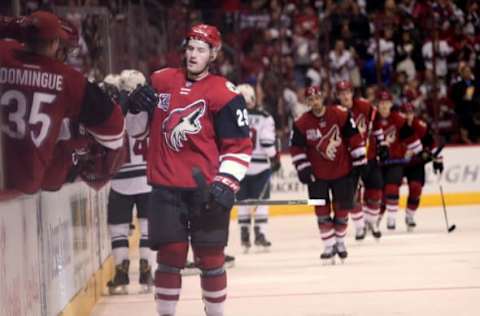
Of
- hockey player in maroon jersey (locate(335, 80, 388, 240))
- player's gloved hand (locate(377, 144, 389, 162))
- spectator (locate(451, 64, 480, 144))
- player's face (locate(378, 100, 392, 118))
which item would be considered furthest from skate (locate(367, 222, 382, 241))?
spectator (locate(451, 64, 480, 144))

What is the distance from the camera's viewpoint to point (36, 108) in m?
4.93

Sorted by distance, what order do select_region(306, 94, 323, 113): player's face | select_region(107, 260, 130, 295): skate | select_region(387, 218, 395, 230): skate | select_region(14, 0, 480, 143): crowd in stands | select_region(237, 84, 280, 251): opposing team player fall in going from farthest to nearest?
select_region(14, 0, 480, 143): crowd in stands < select_region(387, 218, 395, 230): skate < select_region(237, 84, 280, 251): opposing team player < select_region(306, 94, 323, 113): player's face < select_region(107, 260, 130, 295): skate

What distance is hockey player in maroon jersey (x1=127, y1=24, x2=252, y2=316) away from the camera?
6246mm

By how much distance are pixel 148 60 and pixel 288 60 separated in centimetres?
407

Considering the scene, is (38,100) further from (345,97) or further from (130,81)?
(345,97)

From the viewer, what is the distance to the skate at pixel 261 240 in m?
12.4

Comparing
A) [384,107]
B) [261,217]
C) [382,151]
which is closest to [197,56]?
[261,217]

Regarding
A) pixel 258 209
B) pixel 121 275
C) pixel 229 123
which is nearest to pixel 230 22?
pixel 258 209

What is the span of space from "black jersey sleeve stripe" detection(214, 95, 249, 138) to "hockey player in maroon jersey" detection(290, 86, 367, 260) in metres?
4.33

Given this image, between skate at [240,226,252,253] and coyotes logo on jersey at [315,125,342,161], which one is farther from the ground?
coyotes logo on jersey at [315,125,342,161]

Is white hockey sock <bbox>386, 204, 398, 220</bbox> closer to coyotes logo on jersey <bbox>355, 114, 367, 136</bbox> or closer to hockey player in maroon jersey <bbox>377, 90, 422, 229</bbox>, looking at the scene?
hockey player in maroon jersey <bbox>377, 90, 422, 229</bbox>

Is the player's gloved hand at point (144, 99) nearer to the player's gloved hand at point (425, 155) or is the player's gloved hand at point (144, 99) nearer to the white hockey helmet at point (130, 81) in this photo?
the white hockey helmet at point (130, 81)

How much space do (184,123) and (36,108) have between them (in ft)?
4.80

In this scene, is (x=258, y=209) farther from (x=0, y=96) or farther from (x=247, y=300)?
(x=0, y=96)
